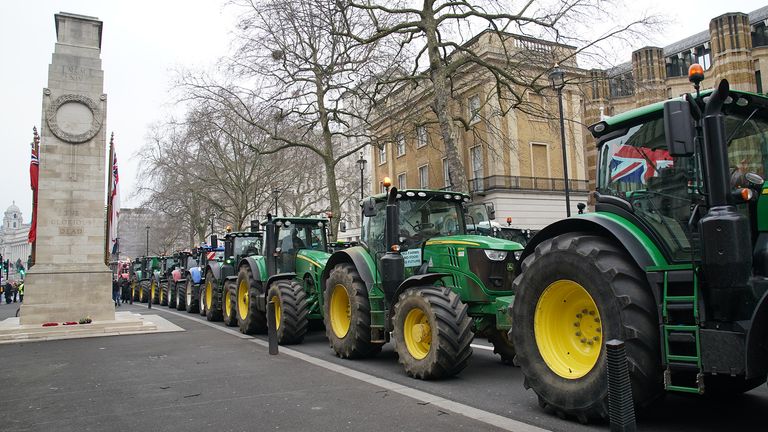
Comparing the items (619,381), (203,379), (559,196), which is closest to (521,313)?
(619,381)

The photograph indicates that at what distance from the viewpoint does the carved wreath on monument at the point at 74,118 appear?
15188mm

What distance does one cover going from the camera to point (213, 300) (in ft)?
54.0

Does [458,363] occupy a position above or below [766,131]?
below

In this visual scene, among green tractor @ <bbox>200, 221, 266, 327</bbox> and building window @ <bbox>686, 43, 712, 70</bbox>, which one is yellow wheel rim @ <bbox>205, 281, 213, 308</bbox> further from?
building window @ <bbox>686, 43, 712, 70</bbox>

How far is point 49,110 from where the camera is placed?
15117 mm

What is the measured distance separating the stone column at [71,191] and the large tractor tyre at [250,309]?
14.7 ft

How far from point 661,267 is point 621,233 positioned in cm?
43

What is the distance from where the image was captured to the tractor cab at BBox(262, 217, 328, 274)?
Answer: 12836 millimetres

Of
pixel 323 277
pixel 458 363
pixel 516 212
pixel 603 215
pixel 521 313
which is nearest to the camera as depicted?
pixel 603 215

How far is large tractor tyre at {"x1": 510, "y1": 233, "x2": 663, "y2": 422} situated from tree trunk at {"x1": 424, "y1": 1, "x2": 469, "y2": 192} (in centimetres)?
1110

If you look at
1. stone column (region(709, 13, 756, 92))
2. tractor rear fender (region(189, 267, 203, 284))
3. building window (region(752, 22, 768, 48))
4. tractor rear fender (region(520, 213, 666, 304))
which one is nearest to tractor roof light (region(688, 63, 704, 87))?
tractor rear fender (region(520, 213, 666, 304))

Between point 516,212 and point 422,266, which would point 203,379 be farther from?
point 516,212

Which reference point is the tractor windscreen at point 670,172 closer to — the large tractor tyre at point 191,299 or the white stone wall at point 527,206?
the large tractor tyre at point 191,299

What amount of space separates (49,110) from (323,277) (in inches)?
415
